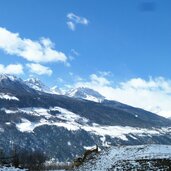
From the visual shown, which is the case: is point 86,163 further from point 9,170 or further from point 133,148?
point 9,170

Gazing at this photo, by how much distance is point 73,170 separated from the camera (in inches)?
2313

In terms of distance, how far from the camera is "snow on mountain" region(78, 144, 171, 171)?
49531 millimetres

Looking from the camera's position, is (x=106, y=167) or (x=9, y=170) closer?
(x=9, y=170)

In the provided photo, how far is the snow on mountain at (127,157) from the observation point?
49531mm

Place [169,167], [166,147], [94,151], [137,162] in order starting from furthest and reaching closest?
[94,151] → [166,147] → [137,162] → [169,167]

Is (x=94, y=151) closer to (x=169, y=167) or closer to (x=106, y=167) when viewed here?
(x=106, y=167)

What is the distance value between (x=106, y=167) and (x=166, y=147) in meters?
9.87

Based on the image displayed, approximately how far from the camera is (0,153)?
231ft

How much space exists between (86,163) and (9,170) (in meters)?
16.1

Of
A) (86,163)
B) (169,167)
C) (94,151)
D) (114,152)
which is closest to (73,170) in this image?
(86,163)

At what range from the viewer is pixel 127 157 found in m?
54.6

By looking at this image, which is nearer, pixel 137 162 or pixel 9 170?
pixel 9 170

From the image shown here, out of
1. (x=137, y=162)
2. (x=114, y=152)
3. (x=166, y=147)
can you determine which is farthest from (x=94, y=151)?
(x=137, y=162)

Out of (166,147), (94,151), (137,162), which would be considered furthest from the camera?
(94,151)
